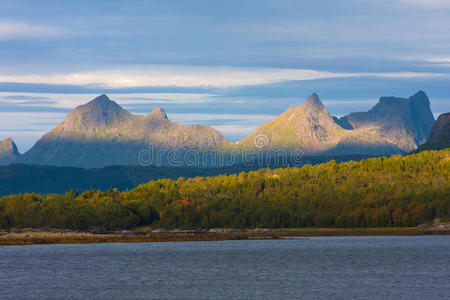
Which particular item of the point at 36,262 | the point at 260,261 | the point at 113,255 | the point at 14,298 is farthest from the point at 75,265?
the point at 14,298

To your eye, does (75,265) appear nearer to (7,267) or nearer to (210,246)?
(7,267)

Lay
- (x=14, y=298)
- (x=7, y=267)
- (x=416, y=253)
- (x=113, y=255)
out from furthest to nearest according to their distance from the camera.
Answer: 1. (x=113, y=255)
2. (x=416, y=253)
3. (x=7, y=267)
4. (x=14, y=298)

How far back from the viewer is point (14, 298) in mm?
88875

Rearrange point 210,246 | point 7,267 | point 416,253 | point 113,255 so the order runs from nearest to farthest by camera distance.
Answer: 1. point 7,267
2. point 416,253
3. point 113,255
4. point 210,246

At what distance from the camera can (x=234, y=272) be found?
122 m

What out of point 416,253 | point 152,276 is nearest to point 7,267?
point 152,276

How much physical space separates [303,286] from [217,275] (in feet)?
68.4

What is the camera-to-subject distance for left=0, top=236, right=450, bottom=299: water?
94.1 m

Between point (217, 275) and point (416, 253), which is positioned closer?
point (217, 275)

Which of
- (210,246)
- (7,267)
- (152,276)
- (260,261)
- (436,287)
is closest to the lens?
(436,287)

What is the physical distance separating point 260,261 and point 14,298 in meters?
64.3

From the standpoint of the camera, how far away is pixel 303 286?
10075 centimetres

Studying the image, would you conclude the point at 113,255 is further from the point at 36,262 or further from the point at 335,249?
the point at 335,249

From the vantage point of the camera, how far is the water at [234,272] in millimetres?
94062
